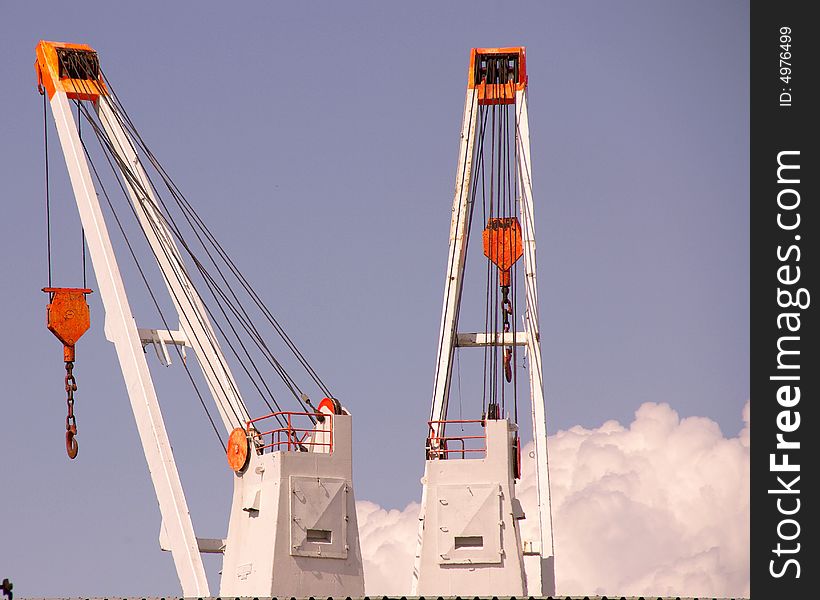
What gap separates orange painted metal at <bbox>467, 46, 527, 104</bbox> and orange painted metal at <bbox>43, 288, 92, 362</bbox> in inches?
588

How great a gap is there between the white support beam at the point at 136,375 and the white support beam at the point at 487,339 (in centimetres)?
1094

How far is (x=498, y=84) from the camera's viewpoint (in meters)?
60.6

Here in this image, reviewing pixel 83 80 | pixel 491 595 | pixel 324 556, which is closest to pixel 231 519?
pixel 324 556

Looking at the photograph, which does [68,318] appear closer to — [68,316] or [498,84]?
[68,316]

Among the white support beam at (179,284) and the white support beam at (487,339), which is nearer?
the white support beam at (179,284)

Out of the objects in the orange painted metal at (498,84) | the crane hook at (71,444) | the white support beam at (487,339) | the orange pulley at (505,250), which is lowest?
the crane hook at (71,444)

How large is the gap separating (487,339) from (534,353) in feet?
5.63

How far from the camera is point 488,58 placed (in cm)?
6044

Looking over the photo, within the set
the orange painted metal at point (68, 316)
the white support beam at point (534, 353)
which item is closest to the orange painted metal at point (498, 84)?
the white support beam at point (534, 353)

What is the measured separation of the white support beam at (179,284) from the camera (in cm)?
5584

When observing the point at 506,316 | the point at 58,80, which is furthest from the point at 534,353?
the point at 58,80

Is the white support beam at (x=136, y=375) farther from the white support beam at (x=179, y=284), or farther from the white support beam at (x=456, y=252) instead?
the white support beam at (x=456, y=252)

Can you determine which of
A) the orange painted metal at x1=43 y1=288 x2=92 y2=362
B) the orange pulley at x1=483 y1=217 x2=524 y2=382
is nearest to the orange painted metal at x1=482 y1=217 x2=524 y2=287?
the orange pulley at x1=483 y1=217 x2=524 y2=382

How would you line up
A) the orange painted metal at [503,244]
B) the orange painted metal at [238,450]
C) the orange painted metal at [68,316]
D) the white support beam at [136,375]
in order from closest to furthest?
the orange painted metal at [238,450] → the white support beam at [136,375] → the orange painted metal at [68,316] → the orange painted metal at [503,244]
